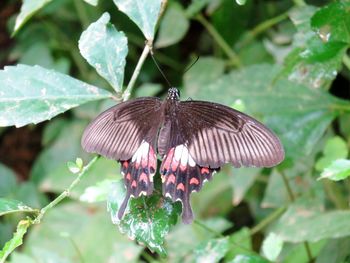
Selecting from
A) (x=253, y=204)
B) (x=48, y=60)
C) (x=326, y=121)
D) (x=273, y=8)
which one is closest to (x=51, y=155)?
(x=48, y=60)

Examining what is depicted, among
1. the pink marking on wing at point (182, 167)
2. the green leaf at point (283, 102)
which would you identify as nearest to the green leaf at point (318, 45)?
the green leaf at point (283, 102)

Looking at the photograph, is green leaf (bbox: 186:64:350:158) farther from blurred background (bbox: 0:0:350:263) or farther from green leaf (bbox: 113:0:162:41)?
green leaf (bbox: 113:0:162:41)

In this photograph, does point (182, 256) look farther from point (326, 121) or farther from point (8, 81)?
point (8, 81)

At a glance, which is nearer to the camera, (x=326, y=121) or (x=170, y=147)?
(x=170, y=147)

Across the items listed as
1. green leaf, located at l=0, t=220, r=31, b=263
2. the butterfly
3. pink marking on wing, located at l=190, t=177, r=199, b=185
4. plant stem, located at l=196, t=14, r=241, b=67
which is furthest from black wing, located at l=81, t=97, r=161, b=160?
plant stem, located at l=196, t=14, r=241, b=67

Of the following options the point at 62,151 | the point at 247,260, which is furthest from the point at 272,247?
the point at 62,151

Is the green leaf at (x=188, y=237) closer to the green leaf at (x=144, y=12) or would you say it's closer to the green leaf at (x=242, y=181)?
the green leaf at (x=242, y=181)

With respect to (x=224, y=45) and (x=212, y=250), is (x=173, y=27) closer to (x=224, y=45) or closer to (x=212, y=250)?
(x=224, y=45)
